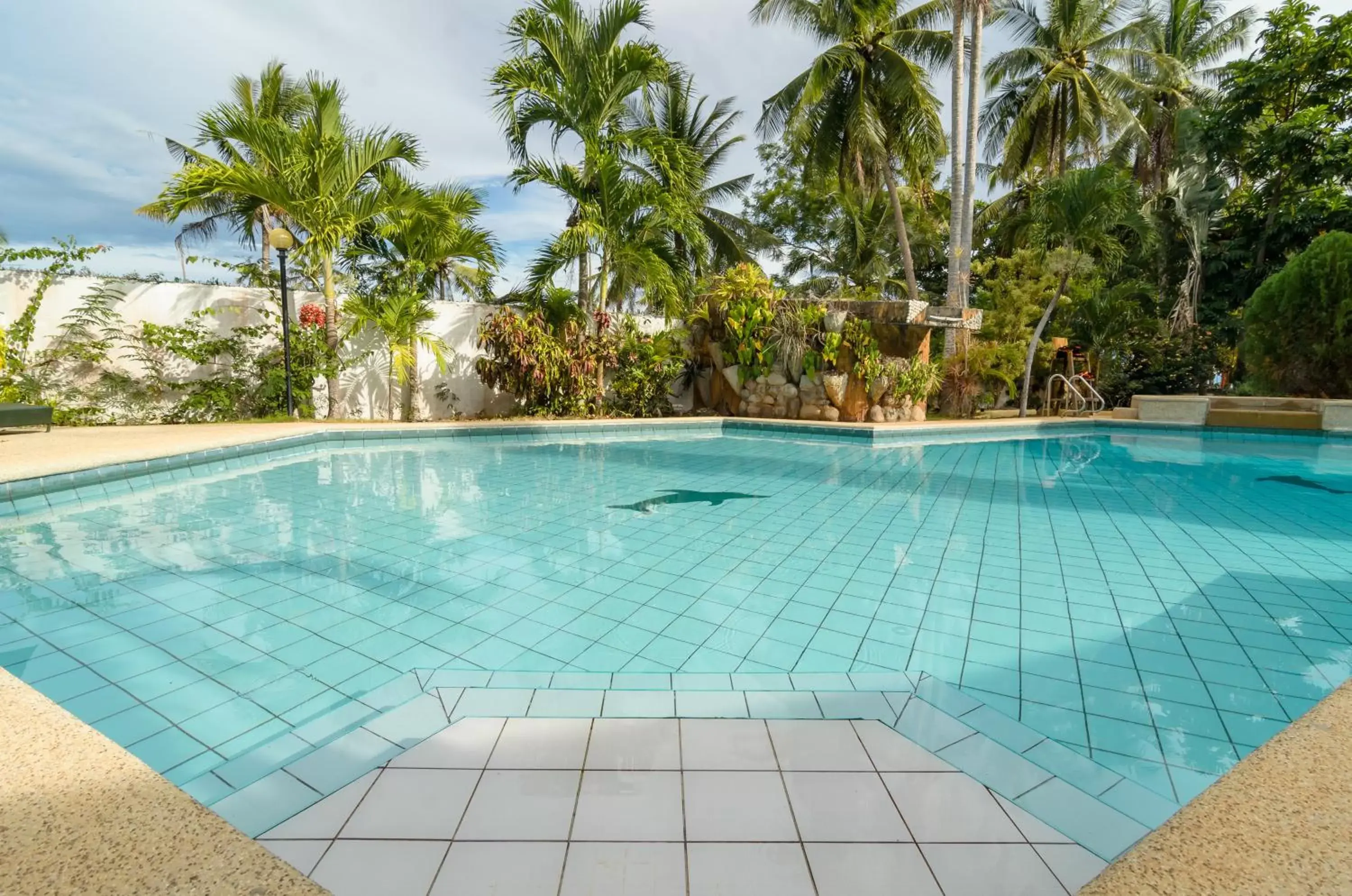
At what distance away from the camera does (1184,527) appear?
17.6 ft

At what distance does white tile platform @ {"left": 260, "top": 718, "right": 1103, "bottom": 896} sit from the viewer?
148 cm

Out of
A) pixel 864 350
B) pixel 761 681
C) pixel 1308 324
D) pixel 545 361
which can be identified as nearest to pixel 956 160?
pixel 864 350

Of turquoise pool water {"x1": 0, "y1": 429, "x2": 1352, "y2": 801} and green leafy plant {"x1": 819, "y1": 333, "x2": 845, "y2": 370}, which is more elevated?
green leafy plant {"x1": 819, "y1": 333, "x2": 845, "y2": 370}

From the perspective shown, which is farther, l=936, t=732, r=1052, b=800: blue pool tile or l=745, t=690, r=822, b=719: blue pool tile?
l=745, t=690, r=822, b=719: blue pool tile

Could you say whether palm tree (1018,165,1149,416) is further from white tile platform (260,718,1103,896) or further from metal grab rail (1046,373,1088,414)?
white tile platform (260,718,1103,896)

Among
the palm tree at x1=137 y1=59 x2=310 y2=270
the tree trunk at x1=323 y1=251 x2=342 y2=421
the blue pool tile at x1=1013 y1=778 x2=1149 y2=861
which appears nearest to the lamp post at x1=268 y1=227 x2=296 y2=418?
the tree trunk at x1=323 y1=251 x2=342 y2=421

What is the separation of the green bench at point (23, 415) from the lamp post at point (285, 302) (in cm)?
275

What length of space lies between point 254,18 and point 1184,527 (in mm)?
13393

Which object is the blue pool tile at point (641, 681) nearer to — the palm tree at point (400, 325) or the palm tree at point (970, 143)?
the palm tree at point (400, 325)

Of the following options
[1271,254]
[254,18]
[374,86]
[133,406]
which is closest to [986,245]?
[1271,254]

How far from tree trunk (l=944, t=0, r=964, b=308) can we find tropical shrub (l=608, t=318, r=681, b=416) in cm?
586

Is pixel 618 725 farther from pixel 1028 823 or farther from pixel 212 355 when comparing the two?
pixel 212 355

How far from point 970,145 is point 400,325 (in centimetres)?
1151

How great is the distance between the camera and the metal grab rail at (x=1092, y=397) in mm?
13648
